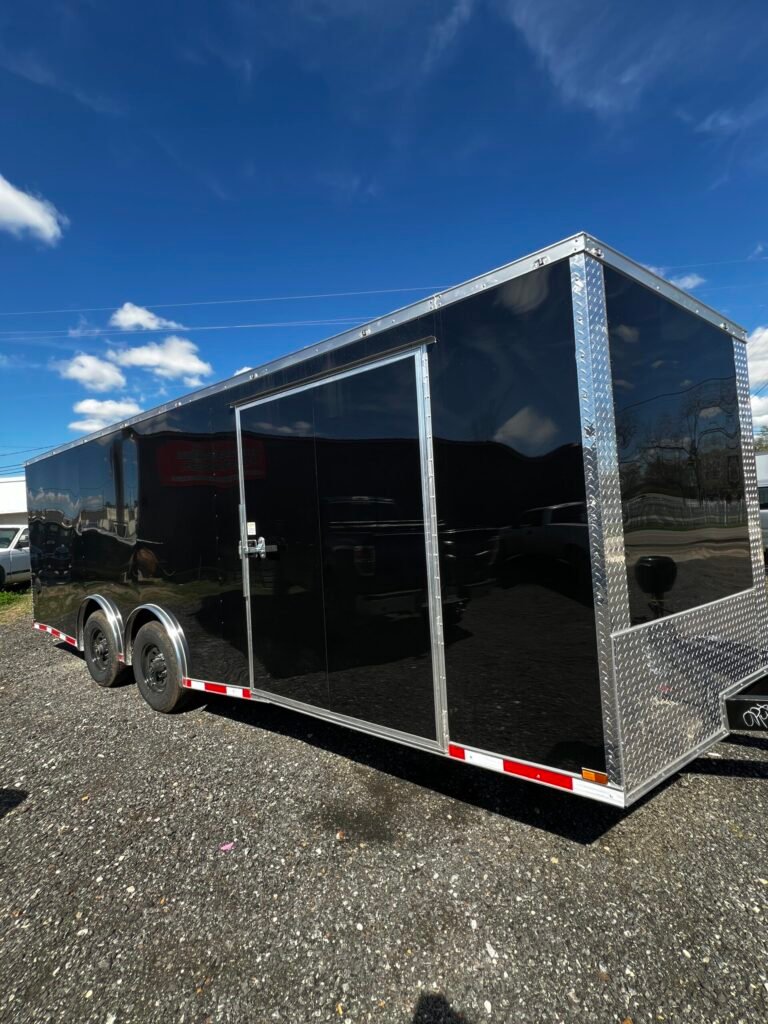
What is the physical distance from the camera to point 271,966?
224 centimetres

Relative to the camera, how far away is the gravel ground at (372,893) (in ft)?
6.81

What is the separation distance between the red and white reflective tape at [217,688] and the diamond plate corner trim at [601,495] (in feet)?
8.61

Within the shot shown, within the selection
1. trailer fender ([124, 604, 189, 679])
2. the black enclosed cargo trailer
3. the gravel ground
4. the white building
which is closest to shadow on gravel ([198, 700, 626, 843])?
the gravel ground

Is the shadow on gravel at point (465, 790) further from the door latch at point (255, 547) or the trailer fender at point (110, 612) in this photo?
the trailer fender at point (110, 612)

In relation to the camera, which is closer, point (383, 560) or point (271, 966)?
point (271, 966)

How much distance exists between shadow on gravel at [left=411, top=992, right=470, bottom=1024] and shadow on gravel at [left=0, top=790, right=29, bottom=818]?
298cm

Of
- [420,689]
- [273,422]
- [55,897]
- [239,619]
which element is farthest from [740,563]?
[55,897]

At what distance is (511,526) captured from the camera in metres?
2.53

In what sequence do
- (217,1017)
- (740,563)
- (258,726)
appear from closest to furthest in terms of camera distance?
(217,1017), (740,563), (258,726)

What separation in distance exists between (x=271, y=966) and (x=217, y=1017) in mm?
263

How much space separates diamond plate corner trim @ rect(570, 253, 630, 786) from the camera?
7.47ft

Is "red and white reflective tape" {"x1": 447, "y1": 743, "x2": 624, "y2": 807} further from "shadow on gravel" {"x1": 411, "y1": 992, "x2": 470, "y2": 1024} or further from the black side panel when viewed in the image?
"shadow on gravel" {"x1": 411, "y1": 992, "x2": 470, "y2": 1024}

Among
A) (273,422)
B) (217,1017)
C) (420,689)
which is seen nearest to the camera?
(217,1017)

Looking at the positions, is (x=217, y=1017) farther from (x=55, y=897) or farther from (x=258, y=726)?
(x=258, y=726)
